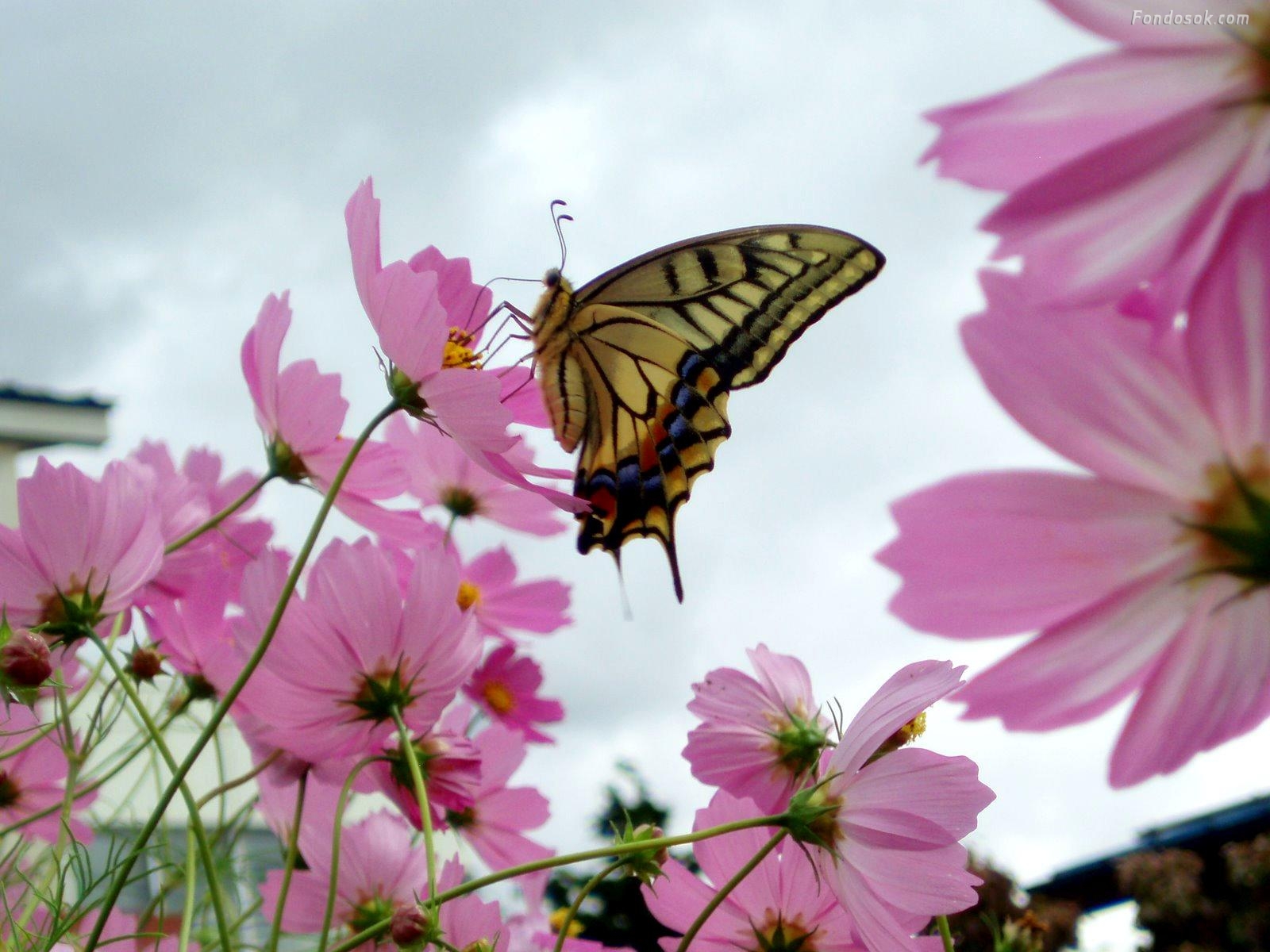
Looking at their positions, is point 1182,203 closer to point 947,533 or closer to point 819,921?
point 947,533

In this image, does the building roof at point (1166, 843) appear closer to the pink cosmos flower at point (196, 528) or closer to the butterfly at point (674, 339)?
the butterfly at point (674, 339)

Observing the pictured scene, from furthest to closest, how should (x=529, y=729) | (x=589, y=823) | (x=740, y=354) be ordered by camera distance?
1. (x=589, y=823)
2. (x=740, y=354)
3. (x=529, y=729)

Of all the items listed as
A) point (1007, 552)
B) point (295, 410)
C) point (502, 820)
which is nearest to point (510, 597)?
point (502, 820)

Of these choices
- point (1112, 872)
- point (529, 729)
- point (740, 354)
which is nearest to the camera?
point (529, 729)

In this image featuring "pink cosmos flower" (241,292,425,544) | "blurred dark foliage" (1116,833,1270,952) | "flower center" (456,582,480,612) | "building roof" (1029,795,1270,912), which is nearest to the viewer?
"pink cosmos flower" (241,292,425,544)

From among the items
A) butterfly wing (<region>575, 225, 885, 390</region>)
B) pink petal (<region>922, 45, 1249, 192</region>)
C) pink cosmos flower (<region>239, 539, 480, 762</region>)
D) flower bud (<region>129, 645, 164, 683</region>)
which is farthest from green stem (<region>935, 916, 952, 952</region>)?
butterfly wing (<region>575, 225, 885, 390</region>)

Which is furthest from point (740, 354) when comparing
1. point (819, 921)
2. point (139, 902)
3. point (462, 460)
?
point (139, 902)

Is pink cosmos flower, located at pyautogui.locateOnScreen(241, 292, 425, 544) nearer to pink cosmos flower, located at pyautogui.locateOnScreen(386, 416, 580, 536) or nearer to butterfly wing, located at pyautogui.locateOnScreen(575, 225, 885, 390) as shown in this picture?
pink cosmos flower, located at pyautogui.locateOnScreen(386, 416, 580, 536)
